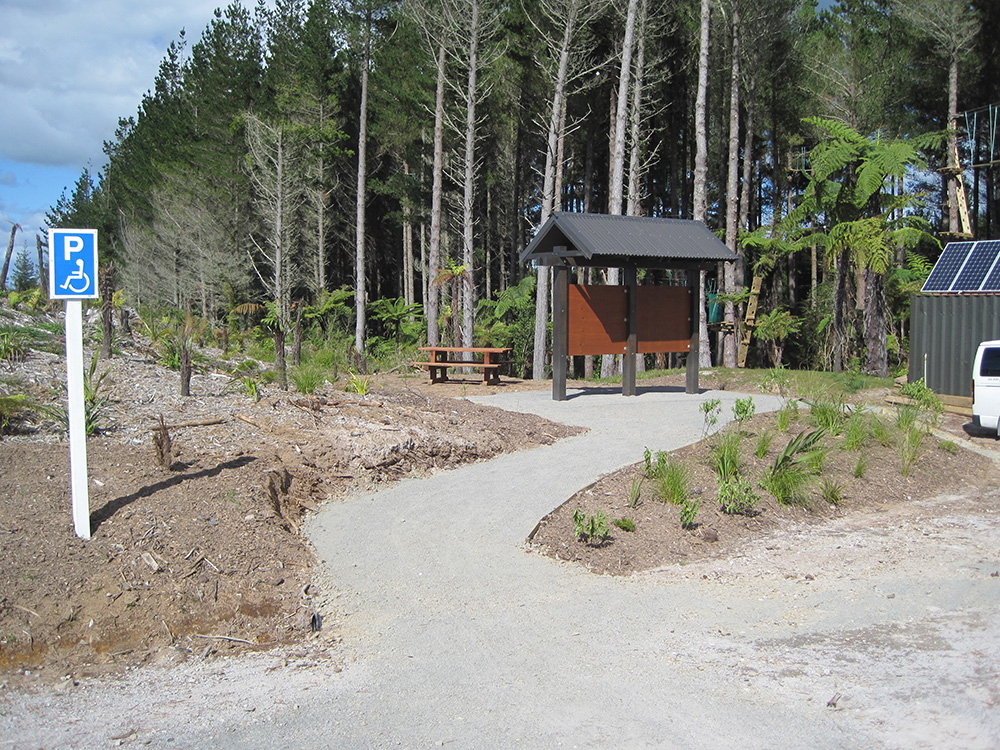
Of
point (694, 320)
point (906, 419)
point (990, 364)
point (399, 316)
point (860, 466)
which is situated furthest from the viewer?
point (399, 316)

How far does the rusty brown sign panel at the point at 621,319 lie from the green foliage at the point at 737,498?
6.45m

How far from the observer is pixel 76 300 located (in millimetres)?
5773

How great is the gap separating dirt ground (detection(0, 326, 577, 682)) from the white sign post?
34 cm

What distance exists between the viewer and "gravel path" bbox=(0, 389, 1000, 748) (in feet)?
12.9

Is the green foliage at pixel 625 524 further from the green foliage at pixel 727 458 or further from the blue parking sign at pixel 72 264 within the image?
the blue parking sign at pixel 72 264

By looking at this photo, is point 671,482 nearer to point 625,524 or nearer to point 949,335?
point 625,524

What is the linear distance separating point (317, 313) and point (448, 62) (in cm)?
1156

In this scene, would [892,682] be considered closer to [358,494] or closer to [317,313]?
[358,494]

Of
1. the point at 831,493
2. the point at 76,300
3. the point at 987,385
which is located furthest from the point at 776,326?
the point at 76,300

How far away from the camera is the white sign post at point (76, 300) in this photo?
5.56m

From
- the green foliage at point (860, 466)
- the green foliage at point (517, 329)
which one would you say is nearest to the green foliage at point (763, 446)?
the green foliage at point (860, 466)

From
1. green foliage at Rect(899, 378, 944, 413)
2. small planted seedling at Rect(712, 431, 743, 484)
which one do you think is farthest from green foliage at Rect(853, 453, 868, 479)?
green foliage at Rect(899, 378, 944, 413)

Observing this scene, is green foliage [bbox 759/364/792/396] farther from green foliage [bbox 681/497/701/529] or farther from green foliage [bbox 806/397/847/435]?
green foliage [bbox 681/497/701/529]

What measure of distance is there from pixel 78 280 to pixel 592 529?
178 inches
